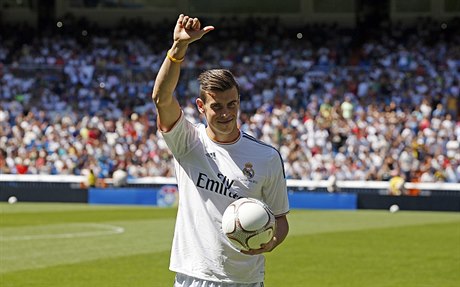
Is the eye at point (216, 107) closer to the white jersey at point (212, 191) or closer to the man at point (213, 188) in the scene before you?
the man at point (213, 188)

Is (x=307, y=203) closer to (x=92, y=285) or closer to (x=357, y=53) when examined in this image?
(x=357, y=53)

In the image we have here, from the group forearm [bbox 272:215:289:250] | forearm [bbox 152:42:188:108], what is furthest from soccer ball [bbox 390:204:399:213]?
forearm [bbox 152:42:188:108]

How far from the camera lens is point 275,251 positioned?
18125 millimetres

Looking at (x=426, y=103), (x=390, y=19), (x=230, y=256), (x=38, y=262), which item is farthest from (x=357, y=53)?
(x=230, y=256)

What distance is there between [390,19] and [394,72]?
743 cm

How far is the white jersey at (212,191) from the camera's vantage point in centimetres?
580

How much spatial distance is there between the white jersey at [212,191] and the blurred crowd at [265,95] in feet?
78.0

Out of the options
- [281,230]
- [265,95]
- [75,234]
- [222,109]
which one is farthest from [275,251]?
[265,95]

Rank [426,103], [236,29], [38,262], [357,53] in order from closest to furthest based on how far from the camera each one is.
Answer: [38,262] → [426,103] → [357,53] → [236,29]

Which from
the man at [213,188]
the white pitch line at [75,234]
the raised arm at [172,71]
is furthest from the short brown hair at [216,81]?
the white pitch line at [75,234]

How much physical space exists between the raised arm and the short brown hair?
7.7 inches

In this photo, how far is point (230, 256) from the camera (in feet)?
19.1

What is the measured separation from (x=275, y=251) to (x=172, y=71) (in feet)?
42.4

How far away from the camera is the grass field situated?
14.3 m
